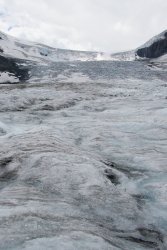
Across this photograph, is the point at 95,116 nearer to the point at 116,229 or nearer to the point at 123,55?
the point at 116,229

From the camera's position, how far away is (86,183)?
11.2 meters

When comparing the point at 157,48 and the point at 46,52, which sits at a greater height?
the point at 157,48

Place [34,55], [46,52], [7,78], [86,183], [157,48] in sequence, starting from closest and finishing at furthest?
[86,183]
[7,78]
[157,48]
[34,55]
[46,52]

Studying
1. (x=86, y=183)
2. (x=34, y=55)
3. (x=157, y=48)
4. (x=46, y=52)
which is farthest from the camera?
(x=46, y=52)

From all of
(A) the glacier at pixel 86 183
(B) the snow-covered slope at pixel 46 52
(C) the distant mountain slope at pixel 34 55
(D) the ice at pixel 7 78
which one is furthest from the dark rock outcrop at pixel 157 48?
(A) the glacier at pixel 86 183

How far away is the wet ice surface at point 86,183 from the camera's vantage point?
8.53m

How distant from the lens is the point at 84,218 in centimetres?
934

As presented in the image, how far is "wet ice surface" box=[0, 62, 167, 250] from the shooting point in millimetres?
8528

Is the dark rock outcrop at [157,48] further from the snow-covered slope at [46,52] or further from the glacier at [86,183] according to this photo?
the glacier at [86,183]

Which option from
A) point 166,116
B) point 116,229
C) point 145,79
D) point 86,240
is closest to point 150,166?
point 116,229

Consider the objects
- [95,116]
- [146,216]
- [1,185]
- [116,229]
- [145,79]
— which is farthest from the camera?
[145,79]

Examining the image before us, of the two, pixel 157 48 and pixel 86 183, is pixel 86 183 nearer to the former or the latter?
pixel 86 183

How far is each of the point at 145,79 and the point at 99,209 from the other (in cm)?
4120

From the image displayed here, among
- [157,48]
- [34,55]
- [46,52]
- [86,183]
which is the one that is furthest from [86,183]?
[46,52]
